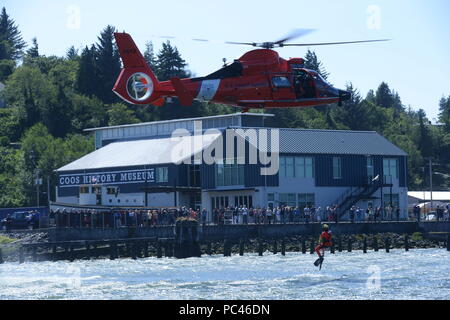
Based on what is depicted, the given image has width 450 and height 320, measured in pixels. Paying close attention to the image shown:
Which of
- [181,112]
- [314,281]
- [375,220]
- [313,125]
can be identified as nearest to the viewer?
[314,281]

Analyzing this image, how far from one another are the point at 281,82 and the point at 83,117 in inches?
3828

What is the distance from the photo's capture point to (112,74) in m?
152

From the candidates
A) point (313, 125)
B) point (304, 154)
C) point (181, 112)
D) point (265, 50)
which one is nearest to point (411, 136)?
point (313, 125)

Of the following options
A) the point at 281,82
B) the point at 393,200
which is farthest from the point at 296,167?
the point at 281,82

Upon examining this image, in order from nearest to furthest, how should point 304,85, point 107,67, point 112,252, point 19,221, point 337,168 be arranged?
point 304,85 < point 112,252 < point 19,221 < point 337,168 < point 107,67

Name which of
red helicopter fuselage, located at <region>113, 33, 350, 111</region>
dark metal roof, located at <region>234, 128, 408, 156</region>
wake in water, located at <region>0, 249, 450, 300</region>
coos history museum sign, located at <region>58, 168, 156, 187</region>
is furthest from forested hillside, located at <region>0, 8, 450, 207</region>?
red helicopter fuselage, located at <region>113, 33, 350, 111</region>

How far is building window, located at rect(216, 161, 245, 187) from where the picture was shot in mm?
89500

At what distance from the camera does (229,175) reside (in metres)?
90.5

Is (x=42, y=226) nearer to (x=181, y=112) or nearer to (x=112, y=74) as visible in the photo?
(x=181, y=112)

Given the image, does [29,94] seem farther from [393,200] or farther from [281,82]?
[281,82]

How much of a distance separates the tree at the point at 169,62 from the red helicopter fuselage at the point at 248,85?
9716 centimetres

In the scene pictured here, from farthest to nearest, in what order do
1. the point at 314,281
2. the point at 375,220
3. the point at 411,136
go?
the point at 411,136, the point at 375,220, the point at 314,281

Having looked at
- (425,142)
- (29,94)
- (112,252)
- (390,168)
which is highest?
(29,94)
